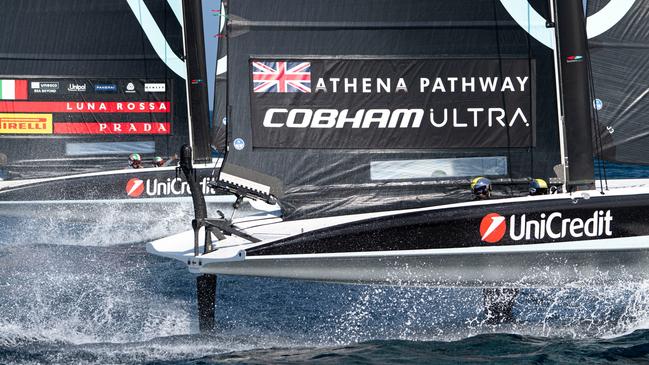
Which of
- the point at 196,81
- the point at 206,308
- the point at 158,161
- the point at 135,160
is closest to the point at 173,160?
the point at 158,161

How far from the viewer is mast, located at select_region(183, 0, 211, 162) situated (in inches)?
666

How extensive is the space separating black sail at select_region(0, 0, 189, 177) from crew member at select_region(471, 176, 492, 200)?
400 inches

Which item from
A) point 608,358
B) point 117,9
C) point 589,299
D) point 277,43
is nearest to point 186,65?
point 117,9

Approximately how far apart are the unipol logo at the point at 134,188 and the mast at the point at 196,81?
102cm

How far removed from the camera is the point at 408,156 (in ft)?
31.8

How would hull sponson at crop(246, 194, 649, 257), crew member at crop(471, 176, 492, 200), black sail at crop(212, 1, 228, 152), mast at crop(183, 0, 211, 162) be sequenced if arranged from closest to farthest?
hull sponson at crop(246, 194, 649, 257) < crew member at crop(471, 176, 492, 200) < mast at crop(183, 0, 211, 162) < black sail at crop(212, 1, 228, 152)

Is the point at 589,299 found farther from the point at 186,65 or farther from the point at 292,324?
the point at 186,65

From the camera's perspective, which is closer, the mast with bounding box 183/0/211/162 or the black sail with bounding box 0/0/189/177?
the mast with bounding box 183/0/211/162

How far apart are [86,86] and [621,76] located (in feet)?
35.4

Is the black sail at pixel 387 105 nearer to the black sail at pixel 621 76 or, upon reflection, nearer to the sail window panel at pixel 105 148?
the black sail at pixel 621 76

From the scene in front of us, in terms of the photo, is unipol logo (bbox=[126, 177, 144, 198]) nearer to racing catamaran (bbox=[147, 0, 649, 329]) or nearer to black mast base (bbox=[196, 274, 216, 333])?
racing catamaran (bbox=[147, 0, 649, 329])

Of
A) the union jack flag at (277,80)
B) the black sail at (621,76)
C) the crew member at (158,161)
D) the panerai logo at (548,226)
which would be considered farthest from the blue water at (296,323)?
the crew member at (158,161)

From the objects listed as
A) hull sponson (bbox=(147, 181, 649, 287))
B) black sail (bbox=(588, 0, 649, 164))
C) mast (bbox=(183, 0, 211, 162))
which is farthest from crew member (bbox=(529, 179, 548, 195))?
mast (bbox=(183, 0, 211, 162))

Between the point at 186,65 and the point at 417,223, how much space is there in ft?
31.4
